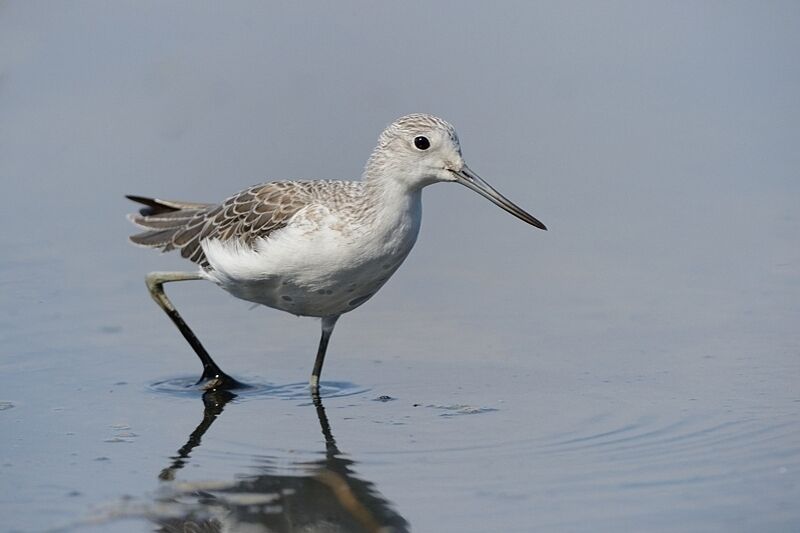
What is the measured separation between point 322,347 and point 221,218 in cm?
120

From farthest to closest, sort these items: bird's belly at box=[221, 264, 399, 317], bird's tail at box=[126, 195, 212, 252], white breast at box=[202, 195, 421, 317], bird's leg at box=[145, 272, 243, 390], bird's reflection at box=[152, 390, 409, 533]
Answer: bird's tail at box=[126, 195, 212, 252], bird's leg at box=[145, 272, 243, 390], bird's belly at box=[221, 264, 399, 317], white breast at box=[202, 195, 421, 317], bird's reflection at box=[152, 390, 409, 533]

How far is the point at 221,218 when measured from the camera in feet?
31.7

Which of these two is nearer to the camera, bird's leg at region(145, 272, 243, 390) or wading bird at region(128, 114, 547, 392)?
Answer: wading bird at region(128, 114, 547, 392)

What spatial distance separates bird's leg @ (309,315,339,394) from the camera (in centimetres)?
902

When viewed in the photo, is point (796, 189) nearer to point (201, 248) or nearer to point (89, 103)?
point (201, 248)

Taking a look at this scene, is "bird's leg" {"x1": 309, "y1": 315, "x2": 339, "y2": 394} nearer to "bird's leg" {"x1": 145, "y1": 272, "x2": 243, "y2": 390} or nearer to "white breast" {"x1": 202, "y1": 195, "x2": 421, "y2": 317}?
"white breast" {"x1": 202, "y1": 195, "x2": 421, "y2": 317}

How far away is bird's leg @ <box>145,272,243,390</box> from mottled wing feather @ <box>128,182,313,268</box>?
0.69ft

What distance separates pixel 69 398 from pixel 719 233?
5454 millimetres

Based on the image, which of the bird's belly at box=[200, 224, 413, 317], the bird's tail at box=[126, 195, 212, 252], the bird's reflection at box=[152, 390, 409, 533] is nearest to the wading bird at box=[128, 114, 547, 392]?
the bird's belly at box=[200, 224, 413, 317]

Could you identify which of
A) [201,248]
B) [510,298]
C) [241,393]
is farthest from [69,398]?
[510,298]

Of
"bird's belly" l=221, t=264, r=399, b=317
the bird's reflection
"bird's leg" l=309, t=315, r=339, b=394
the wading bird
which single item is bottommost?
the bird's reflection

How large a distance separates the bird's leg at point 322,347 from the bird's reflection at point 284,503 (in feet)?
5.19

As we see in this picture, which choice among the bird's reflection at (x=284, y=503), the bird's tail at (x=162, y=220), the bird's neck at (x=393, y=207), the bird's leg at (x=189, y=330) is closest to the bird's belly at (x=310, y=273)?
the bird's neck at (x=393, y=207)

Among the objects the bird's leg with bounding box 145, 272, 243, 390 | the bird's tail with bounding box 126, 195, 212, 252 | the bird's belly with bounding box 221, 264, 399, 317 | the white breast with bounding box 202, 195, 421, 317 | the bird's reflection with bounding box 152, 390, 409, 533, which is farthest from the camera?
the bird's tail with bounding box 126, 195, 212, 252
